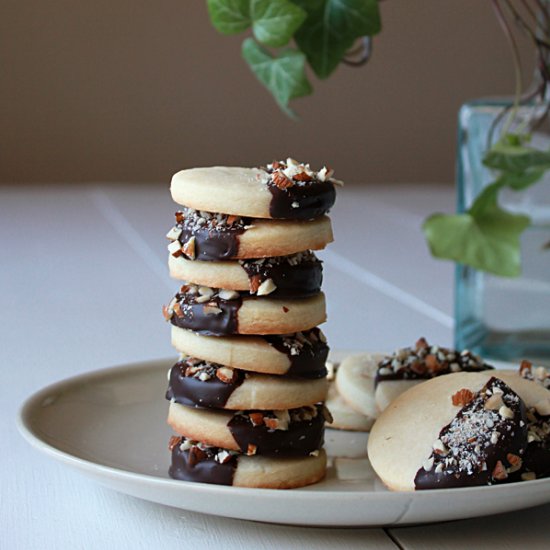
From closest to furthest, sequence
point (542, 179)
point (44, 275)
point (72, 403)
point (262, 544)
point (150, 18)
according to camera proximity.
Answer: point (262, 544)
point (72, 403)
point (542, 179)
point (44, 275)
point (150, 18)

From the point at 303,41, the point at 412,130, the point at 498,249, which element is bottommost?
the point at 412,130

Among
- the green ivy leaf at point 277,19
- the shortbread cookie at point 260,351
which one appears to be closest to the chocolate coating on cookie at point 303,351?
the shortbread cookie at point 260,351

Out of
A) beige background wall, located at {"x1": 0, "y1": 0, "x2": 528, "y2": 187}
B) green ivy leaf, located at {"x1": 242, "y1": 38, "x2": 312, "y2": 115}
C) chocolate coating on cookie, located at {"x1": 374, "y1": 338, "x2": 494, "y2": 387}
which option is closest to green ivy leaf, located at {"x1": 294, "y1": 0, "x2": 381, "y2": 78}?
green ivy leaf, located at {"x1": 242, "y1": 38, "x2": 312, "y2": 115}

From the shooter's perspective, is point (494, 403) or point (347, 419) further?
point (347, 419)

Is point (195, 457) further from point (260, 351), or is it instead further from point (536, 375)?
point (536, 375)

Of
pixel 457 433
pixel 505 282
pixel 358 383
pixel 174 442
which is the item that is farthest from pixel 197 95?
pixel 457 433

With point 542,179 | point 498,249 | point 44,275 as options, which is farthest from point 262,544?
point 44,275

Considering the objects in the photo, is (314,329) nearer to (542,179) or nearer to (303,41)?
(303,41)

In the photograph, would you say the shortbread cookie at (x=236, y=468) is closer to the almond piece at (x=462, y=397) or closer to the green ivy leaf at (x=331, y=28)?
the almond piece at (x=462, y=397)
